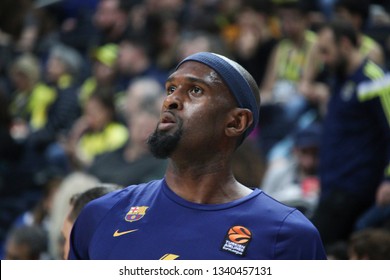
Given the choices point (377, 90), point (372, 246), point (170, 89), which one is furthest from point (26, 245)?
point (170, 89)

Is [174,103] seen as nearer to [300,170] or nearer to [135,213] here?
[135,213]

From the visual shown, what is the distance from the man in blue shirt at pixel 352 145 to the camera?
21.3 ft

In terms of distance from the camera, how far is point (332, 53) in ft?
22.5

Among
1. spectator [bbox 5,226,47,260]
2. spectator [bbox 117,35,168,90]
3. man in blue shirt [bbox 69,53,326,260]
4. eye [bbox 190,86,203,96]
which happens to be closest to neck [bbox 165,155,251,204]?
man in blue shirt [bbox 69,53,326,260]

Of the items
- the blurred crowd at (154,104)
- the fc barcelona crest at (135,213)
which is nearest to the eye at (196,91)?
the fc barcelona crest at (135,213)

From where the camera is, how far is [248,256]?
8.66 feet

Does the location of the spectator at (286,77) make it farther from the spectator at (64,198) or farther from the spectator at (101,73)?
the spectator at (64,198)

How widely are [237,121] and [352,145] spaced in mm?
3875

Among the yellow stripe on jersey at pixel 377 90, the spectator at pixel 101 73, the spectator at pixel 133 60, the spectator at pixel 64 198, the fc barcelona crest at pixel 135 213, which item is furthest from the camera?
the spectator at pixel 101 73

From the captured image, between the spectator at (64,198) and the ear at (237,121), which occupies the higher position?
the ear at (237,121)

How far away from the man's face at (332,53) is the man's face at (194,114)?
407 cm

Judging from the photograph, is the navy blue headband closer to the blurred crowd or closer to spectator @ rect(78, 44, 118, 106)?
the blurred crowd

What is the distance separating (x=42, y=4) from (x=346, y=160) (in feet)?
25.1

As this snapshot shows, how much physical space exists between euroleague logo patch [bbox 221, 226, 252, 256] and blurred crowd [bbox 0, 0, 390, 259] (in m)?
0.97
